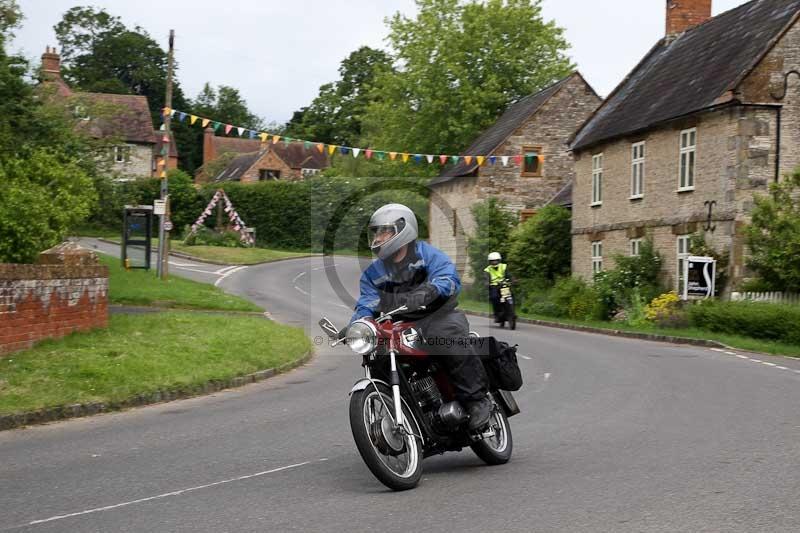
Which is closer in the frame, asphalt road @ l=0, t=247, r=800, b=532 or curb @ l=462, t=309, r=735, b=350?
asphalt road @ l=0, t=247, r=800, b=532

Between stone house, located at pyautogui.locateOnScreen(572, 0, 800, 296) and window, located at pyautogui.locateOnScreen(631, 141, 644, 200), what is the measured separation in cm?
5

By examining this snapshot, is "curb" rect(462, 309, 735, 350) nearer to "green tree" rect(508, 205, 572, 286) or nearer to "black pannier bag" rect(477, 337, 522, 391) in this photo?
"green tree" rect(508, 205, 572, 286)

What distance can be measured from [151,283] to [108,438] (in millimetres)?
20684

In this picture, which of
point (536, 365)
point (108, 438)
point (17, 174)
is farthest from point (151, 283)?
point (108, 438)

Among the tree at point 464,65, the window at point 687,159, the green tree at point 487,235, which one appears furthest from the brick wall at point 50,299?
the tree at point 464,65

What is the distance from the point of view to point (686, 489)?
679 cm

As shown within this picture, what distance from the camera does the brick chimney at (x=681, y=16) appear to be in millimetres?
37719

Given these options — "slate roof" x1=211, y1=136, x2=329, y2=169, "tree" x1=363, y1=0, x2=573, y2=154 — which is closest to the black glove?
"tree" x1=363, y1=0, x2=573, y2=154

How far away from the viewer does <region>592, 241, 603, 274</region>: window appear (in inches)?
1435

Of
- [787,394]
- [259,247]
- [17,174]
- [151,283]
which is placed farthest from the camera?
[259,247]

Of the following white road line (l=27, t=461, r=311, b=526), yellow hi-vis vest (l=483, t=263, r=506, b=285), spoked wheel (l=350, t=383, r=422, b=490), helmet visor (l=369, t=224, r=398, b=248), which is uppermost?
helmet visor (l=369, t=224, r=398, b=248)

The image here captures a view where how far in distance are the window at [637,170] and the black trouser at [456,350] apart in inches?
1038

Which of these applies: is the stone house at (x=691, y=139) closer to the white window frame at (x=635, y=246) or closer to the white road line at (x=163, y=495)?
the white window frame at (x=635, y=246)

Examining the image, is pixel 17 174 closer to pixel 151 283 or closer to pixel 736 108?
pixel 151 283
